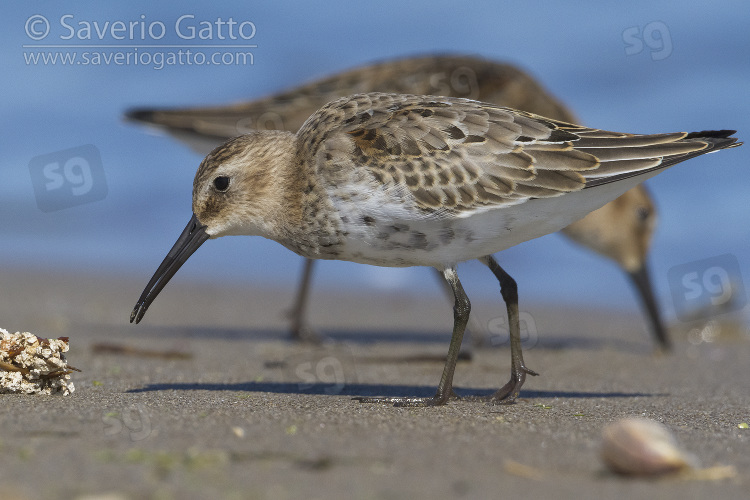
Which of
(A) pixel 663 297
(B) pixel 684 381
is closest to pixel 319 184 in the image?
(B) pixel 684 381

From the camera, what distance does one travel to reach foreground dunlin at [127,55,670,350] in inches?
364

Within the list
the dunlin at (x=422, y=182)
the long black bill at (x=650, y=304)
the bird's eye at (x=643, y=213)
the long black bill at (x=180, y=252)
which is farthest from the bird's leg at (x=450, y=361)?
the bird's eye at (x=643, y=213)

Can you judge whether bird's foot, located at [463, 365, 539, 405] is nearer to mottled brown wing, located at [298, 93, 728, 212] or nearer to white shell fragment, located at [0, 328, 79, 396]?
mottled brown wing, located at [298, 93, 728, 212]

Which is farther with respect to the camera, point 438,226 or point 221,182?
point 221,182

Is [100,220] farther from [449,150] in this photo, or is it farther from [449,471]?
[449,471]

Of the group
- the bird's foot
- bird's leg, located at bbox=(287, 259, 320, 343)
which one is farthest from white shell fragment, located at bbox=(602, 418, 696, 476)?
bird's leg, located at bbox=(287, 259, 320, 343)

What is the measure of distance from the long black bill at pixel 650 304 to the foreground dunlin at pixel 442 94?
0.03ft

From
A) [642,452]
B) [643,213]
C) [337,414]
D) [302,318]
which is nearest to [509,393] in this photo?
[337,414]

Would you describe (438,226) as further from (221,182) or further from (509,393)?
(221,182)

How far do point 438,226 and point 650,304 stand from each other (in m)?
5.16

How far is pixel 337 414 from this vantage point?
4.63 m

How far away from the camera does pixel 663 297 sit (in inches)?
520

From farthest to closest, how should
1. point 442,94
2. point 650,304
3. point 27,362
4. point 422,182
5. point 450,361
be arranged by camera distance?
1. point 650,304
2. point 442,94
3. point 450,361
4. point 422,182
5. point 27,362

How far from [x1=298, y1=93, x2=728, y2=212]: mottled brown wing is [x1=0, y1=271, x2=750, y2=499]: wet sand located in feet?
4.24
